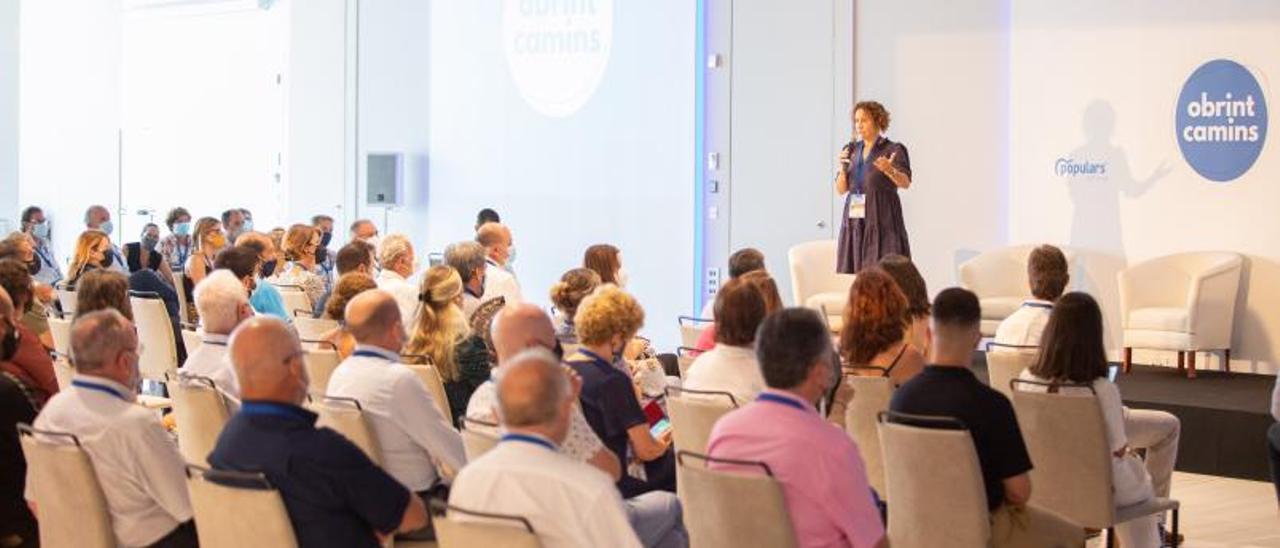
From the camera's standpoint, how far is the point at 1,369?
234 inches

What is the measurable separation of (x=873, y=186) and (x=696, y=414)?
630cm

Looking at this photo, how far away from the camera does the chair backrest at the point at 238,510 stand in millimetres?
4105

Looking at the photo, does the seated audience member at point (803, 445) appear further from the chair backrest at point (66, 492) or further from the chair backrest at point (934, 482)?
the chair backrest at point (66, 492)

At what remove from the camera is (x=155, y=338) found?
949 centimetres

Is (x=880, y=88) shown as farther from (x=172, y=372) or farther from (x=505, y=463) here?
(x=505, y=463)

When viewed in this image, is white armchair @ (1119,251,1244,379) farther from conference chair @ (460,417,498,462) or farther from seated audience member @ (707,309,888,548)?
seated audience member @ (707,309,888,548)

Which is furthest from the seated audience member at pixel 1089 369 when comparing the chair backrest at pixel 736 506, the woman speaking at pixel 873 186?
the woman speaking at pixel 873 186

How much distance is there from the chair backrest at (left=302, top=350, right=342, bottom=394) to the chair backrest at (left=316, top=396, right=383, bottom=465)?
1.46 metres

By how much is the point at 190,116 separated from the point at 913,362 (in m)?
14.4

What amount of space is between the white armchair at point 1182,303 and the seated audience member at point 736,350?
228 inches

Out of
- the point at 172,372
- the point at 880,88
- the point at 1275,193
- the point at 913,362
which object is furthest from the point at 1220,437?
the point at 172,372

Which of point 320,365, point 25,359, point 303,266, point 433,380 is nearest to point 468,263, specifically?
point 320,365

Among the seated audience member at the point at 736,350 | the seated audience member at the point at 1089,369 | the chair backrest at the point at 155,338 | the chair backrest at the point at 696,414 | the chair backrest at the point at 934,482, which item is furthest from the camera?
the chair backrest at the point at 155,338

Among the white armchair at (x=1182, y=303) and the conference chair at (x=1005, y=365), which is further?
the white armchair at (x=1182, y=303)
